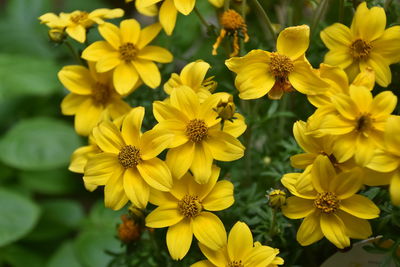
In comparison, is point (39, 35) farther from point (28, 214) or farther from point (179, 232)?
point (179, 232)

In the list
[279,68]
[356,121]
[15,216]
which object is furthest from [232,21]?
[15,216]

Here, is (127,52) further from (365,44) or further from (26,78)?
(26,78)

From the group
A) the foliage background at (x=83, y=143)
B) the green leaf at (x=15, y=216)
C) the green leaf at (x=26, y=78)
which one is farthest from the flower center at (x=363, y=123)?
the green leaf at (x=26, y=78)

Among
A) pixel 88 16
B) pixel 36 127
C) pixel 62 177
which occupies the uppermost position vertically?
pixel 88 16

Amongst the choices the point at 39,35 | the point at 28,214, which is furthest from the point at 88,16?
the point at 39,35

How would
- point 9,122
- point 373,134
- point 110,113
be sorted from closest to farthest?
point 373,134
point 110,113
point 9,122

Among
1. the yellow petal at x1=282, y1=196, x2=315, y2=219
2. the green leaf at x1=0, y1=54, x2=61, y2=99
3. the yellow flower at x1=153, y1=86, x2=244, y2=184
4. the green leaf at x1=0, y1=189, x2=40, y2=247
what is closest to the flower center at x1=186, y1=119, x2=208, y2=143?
the yellow flower at x1=153, y1=86, x2=244, y2=184

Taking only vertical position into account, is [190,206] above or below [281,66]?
below
